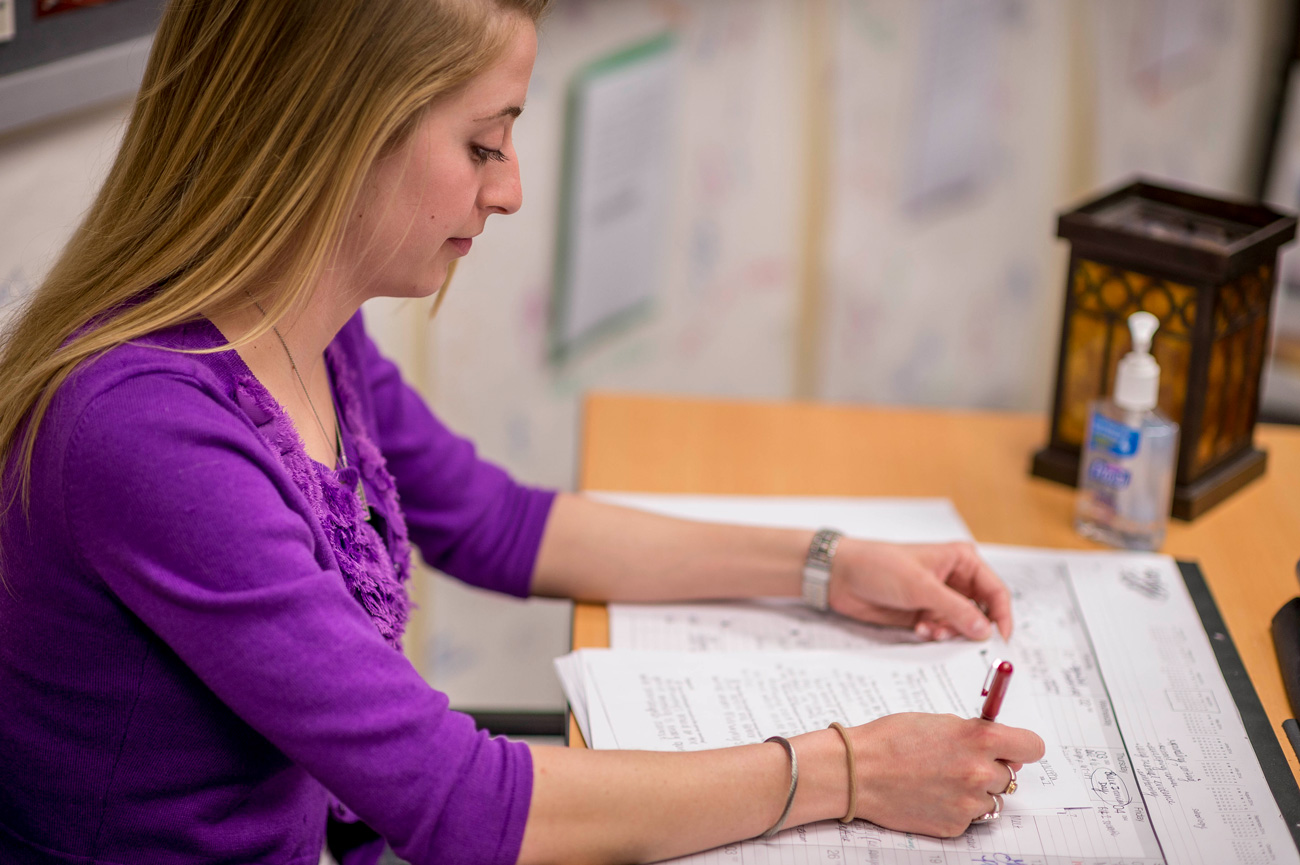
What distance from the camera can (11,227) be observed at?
1.06 metres

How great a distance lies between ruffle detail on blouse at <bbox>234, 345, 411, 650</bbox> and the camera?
0.83m

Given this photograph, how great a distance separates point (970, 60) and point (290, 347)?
155 centimetres

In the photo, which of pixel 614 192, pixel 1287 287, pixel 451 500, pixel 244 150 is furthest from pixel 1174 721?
pixel 1287 287

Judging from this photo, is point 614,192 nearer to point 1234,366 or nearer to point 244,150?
point 1234,366

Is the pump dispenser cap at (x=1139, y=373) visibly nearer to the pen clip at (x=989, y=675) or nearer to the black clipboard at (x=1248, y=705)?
the black clipboard at (x=1248, y=705)

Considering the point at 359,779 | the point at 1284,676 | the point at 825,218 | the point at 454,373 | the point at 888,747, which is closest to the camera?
the point at 359,779

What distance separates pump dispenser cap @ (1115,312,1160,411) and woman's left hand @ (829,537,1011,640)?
217 mm

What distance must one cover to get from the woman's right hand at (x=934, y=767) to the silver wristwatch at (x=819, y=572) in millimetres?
231

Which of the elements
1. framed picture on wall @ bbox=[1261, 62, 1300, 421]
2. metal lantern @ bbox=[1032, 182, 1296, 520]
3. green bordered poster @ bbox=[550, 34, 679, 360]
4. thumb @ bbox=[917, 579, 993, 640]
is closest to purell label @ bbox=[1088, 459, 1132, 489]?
metal lantern @ bbox=[1032, 182, 1296, 520]

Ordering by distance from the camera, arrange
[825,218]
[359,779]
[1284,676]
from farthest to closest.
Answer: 1. [825,218]
2. [1284,676]
3. [359,779]

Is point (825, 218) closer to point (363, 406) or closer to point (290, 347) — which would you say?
point (363, 406)

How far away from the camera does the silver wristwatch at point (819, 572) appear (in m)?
1.07

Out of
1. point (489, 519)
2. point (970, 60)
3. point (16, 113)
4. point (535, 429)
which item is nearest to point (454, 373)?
point (535, 429)

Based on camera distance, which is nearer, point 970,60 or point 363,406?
point 363,406
